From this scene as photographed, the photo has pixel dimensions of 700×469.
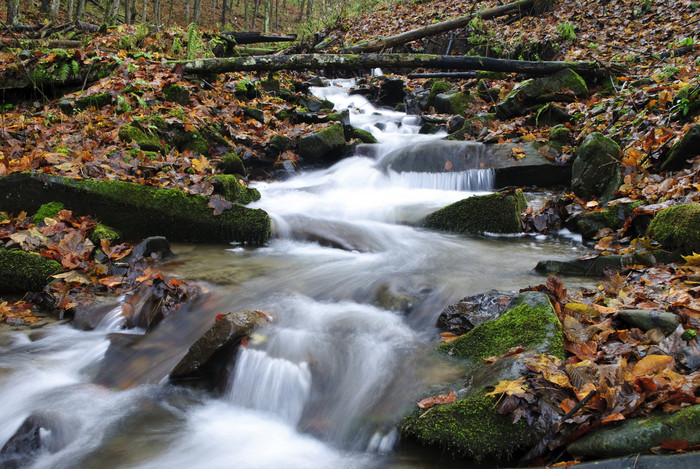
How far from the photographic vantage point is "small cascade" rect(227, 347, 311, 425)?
322 cm

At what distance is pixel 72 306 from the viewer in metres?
4.14

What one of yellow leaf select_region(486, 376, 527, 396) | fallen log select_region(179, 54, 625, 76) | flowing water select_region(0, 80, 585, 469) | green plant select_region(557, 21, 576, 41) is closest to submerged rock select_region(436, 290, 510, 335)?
flowing water select_region(0, 80, 585, 469)

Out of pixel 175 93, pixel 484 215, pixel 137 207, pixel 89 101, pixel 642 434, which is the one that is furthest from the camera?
pixel 175 93

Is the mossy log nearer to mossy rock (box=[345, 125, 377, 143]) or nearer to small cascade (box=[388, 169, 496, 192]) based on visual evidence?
small cascade (box=[388, 169, 496, 192])

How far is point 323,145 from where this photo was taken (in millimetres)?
9344

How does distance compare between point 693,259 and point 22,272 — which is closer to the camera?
point 693,259

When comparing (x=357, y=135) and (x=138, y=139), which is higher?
(x=357, y=135)

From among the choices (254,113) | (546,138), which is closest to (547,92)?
(546,138)

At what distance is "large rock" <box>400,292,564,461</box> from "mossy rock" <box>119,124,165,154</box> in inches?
230

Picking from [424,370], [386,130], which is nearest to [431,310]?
[424,370]

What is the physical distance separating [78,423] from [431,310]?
9.54ft

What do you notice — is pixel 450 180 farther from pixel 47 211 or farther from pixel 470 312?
pixel 47 211

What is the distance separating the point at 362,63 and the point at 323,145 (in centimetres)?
260

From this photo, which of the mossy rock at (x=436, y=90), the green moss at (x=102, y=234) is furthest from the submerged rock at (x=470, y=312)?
the mossy rock at (x=436, y=90)
